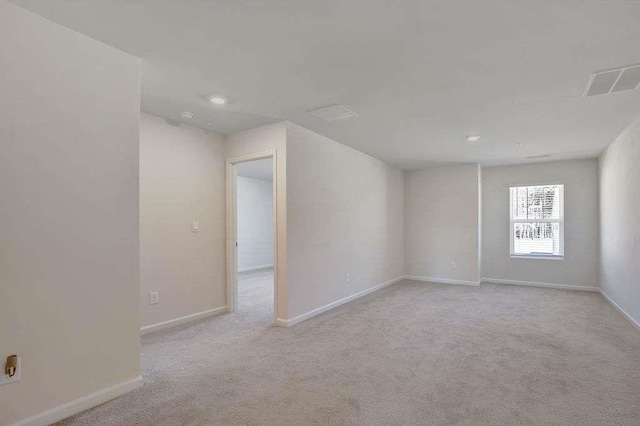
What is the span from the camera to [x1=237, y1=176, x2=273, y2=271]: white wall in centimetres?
866

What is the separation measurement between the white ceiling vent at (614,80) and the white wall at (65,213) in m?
3.63

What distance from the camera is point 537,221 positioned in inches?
260

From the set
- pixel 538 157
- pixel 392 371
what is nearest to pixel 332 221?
pixel 392 371

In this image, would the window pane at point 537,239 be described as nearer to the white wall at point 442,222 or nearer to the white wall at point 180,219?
the white wall at point 442,222

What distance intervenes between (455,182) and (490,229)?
1.25m

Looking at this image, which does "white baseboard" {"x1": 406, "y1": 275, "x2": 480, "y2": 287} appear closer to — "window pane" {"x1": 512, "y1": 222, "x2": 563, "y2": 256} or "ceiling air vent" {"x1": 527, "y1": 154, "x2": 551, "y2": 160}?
"window pane" {"x1": 512, "y1": 222, "x2": 563, "y2": 256}

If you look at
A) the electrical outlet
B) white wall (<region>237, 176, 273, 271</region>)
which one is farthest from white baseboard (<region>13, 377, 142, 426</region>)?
white wall (<region>237, 176, 273, 271</region>)

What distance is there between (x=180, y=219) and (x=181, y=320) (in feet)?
3.96

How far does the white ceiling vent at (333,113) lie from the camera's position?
3510 mm

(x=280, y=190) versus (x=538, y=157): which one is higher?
(x=538, y=157)

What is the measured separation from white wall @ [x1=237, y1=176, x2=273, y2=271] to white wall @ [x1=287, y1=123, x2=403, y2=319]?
3829mm

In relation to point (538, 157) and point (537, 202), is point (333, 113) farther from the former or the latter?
point (537, 202)

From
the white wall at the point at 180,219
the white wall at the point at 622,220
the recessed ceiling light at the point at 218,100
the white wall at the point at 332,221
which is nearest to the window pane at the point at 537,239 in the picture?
the white wall at the point at 622,220

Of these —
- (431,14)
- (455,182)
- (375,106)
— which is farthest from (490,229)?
(431,14)
